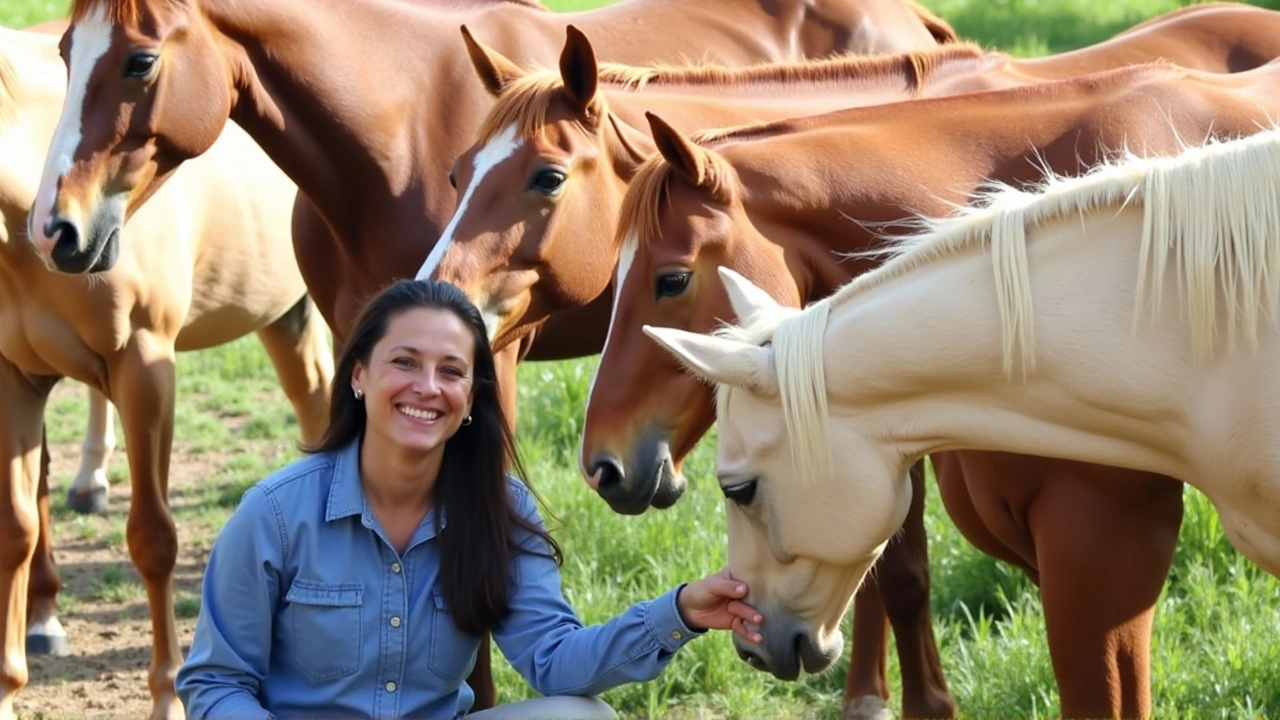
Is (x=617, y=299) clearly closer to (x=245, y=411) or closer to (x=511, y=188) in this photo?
(x=511, y=188)

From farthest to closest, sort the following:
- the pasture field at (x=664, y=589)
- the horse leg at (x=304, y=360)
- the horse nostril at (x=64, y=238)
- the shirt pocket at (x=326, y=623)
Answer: the horse leg at (x=304, y=360) < the pasture field at (x=664, y=589) < the horse nostril at (x=64, y=238) < the shirt pocket at (x=326, y=623)

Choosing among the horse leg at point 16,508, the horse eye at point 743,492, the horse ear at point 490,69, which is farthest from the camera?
the horse leg at point 16,508

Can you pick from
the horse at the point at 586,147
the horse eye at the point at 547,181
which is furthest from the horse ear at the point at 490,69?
the horse eye at the point at 547,181

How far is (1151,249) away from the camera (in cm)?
253

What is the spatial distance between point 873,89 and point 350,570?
206 centimetres

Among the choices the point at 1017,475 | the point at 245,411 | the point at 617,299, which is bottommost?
the point at 245,411

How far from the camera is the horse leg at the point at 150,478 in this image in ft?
15.1

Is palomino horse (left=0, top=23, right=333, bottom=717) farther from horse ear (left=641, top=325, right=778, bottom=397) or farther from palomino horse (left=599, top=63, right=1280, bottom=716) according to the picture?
horse ear (left=641, top=325, right=778, bottom=397)

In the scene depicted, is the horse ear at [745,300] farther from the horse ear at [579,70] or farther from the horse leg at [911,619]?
the horse leg at [911,619]

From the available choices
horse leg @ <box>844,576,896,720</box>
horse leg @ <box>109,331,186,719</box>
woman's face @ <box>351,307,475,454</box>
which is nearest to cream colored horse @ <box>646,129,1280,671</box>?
woman's face @ <box>351,307,475,454</box>

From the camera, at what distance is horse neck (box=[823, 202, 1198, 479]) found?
254 cm

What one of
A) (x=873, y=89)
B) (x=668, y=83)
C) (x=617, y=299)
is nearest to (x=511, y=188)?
(x=617, y=299)

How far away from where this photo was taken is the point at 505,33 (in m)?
4.60

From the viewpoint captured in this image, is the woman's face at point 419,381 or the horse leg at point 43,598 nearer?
the woman's face at point 419,381
